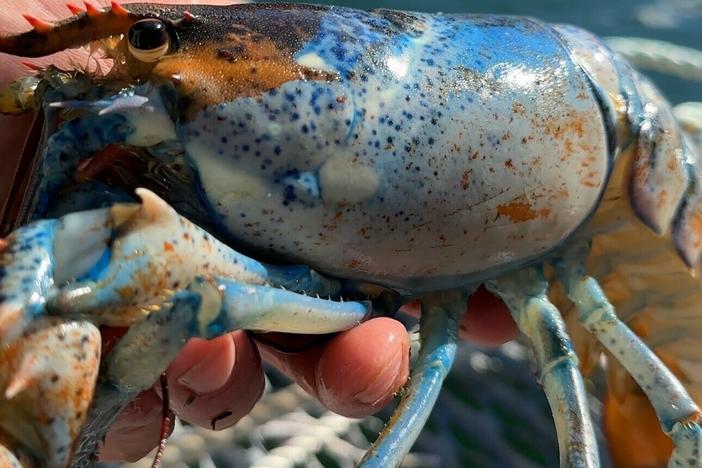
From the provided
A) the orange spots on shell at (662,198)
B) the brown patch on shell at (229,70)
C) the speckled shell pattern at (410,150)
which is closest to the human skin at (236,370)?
the speckled shell pattern at (410,150)

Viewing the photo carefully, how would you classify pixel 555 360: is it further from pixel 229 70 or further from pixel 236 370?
pixel 229 70

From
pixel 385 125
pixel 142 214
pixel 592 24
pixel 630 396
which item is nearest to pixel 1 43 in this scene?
pixel 142 214

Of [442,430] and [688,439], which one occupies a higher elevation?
[688,439]

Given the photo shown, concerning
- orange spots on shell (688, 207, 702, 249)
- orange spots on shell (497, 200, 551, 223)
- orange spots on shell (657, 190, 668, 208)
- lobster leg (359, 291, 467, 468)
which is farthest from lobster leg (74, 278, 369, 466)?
orange spots on shell (688, 207, 702, 249)

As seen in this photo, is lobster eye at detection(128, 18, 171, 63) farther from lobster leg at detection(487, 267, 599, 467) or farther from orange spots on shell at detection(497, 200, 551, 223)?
lobster leg at detection(487, 267, 599, 467)

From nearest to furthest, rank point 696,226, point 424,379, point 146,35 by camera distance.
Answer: point 146,35
point 424,379
point 696,226

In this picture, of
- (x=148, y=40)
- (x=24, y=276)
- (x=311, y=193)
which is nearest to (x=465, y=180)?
(x=311, y=193)

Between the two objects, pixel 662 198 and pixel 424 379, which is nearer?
pixel 424 379

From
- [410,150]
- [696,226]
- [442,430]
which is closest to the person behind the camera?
[410,150]
